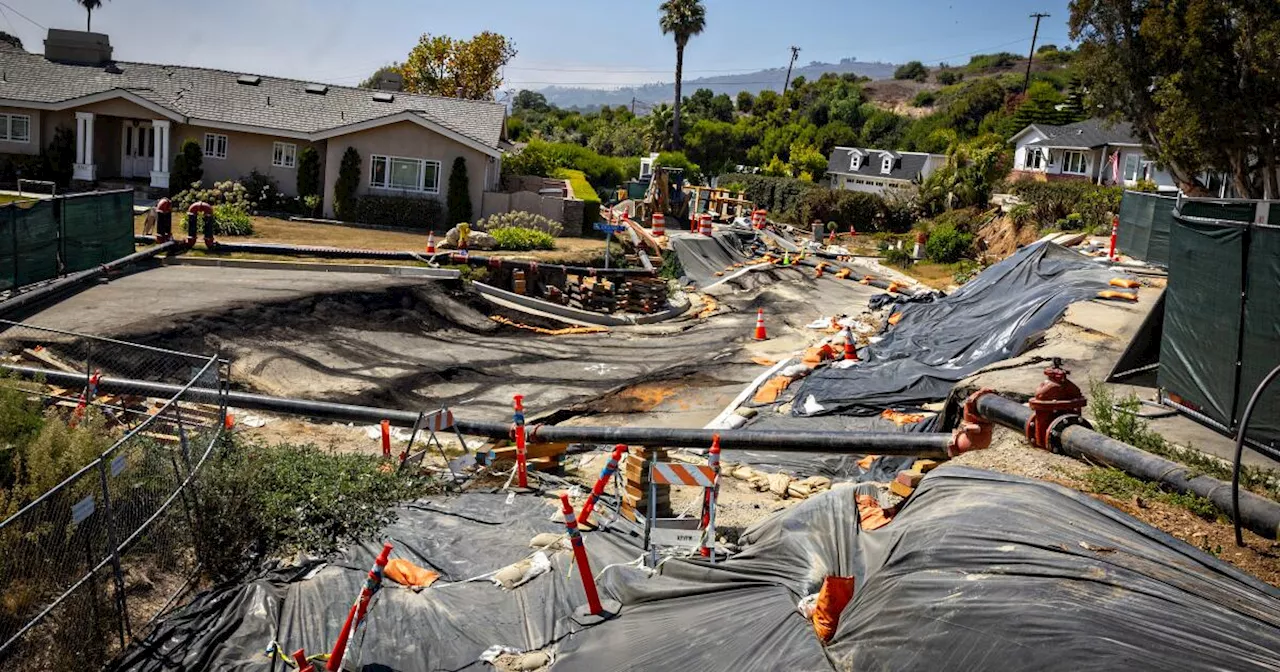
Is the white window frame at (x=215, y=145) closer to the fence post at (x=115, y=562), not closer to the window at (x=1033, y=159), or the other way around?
the fence post at (x=115, y=562)

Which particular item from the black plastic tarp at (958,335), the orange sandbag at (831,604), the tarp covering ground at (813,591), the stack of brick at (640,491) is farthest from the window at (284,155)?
the orange sandbag at (831,604)

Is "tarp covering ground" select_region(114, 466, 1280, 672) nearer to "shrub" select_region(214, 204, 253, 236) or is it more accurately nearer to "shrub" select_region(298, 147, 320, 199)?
"shrub" select_region(214, 204, 253, 236)

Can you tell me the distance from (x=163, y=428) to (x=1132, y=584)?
12.1 metres

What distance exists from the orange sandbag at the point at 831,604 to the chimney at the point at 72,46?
41.9 meters

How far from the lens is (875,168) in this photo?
2958 inches

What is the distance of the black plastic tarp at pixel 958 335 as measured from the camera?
17.1m

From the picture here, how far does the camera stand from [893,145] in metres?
95.4

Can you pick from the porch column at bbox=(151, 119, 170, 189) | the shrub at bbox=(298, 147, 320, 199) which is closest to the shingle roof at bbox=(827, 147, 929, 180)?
the shrub at bbox=(298, 147, 320, 199)

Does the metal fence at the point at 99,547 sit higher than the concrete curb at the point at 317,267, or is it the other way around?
the concrete curb at the point at 317,267

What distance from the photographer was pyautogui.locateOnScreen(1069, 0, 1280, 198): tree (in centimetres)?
3078

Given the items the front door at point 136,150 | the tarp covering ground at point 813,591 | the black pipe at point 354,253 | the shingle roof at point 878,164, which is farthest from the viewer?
the shingle roof at point 878,164

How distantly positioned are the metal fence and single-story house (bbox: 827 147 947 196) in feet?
214

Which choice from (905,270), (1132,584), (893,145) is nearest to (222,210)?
(905,270)

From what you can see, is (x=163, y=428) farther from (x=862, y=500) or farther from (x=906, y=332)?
(x=906, y=332)
